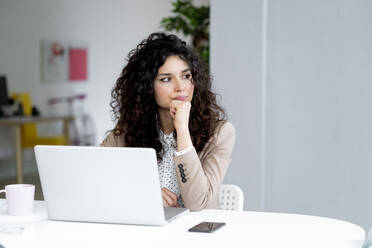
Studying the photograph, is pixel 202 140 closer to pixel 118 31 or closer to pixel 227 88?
pixel 227 88

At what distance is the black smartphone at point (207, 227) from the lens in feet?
5.04

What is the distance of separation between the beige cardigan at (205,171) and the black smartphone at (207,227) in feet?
1.08

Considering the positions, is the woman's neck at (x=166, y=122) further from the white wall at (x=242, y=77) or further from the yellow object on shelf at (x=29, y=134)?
the yellow object on shelf at (x=29, y=134)

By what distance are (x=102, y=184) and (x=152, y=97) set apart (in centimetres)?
72

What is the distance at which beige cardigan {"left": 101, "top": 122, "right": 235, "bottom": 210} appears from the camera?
192 centimetres

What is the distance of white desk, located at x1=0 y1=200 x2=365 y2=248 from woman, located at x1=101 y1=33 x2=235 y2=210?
0.36 meters

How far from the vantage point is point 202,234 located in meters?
1.52

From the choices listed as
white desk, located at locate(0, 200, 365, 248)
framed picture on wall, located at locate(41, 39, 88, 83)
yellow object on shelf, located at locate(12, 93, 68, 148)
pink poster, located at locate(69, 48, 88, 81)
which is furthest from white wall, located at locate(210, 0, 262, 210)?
pink poster, located at locate(69, 48, 88, 81)

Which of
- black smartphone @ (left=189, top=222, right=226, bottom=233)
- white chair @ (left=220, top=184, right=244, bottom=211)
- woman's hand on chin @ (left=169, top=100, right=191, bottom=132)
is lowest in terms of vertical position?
white chair @ (left=220, top=184, right=244, bottom=211)

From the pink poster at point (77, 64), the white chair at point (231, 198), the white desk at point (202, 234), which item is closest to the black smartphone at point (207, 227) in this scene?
the white desk at point (202, 234)

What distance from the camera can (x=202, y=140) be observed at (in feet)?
7.09

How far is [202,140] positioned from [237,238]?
2.38 feet

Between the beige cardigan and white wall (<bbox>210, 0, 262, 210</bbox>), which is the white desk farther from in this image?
white wall (<bbox>210, 0, 262, 210</bbox>)

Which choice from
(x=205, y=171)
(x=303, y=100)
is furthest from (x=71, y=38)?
(x=205, y=171)
